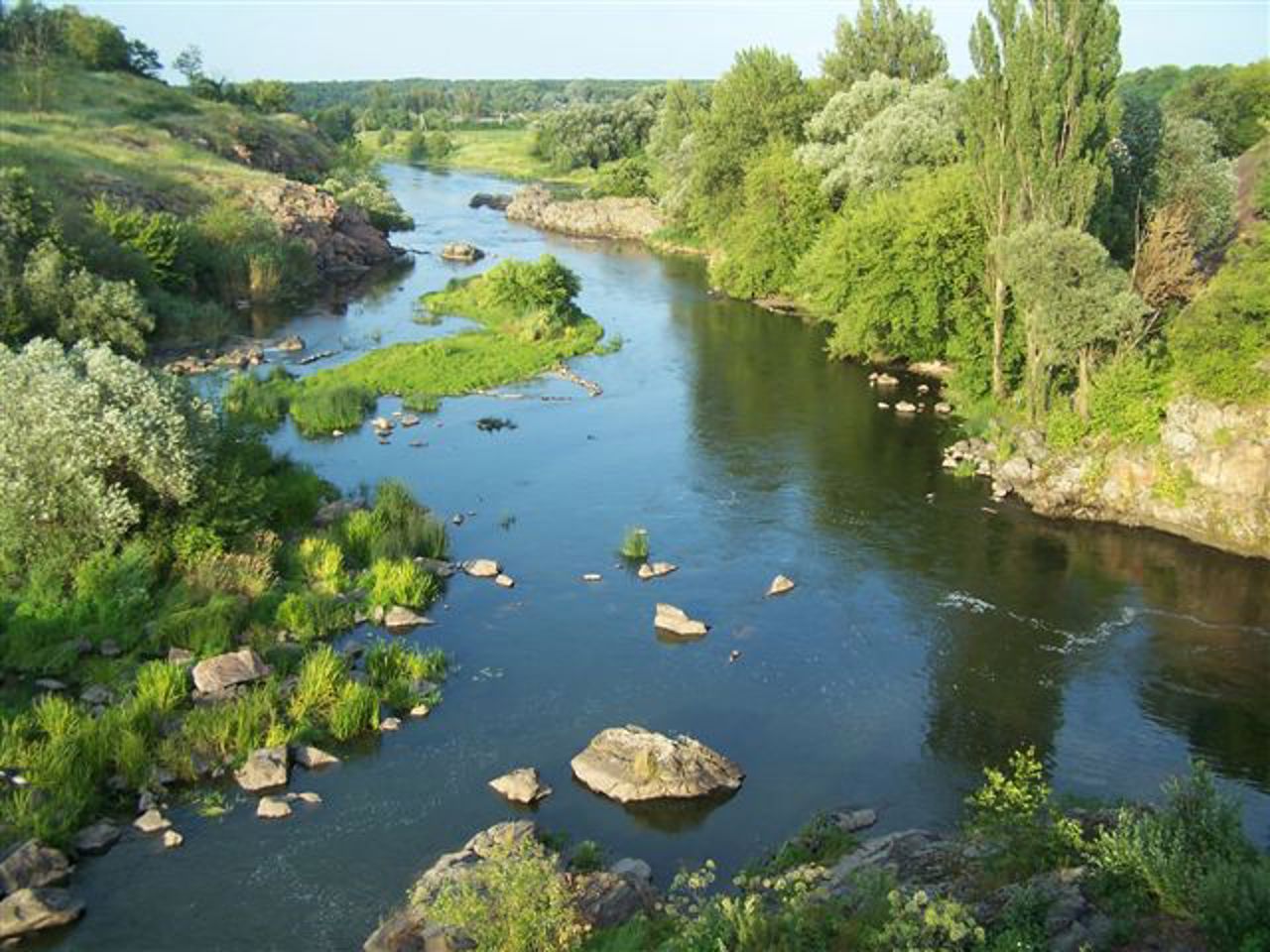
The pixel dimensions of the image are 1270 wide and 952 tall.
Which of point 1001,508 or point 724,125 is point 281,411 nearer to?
point 1001,508

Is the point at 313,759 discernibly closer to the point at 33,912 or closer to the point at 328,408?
the point at 33,912

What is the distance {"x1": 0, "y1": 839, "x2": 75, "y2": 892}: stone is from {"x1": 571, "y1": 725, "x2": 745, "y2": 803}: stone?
9053 mm

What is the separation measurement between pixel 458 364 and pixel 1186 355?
30.6m

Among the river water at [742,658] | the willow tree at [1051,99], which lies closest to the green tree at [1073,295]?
the willow tree at [1051,99]

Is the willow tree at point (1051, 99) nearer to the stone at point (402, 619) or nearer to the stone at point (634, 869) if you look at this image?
the stone at point (402, 619)

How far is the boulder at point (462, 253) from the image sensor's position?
278 ft

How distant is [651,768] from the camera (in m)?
21.8

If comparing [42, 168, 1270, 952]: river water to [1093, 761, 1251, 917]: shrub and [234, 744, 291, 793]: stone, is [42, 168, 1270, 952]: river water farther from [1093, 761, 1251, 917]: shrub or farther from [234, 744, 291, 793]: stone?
[1093, 761, 1251, 917]: shrub

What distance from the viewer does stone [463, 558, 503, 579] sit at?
3127 cm

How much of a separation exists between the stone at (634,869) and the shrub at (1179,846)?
7.06 meters

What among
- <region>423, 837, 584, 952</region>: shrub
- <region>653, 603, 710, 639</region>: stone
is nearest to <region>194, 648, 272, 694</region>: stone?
<region>653, 603, 710, 639</region>: stone

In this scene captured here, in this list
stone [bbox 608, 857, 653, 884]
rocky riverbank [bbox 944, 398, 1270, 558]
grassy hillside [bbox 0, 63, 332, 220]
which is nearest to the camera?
stone [bbox 608, 857, 653, 884]

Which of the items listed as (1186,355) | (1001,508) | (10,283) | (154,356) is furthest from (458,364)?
(1186,355)

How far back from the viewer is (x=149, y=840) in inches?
789
